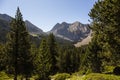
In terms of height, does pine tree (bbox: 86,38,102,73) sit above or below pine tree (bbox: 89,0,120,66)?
below

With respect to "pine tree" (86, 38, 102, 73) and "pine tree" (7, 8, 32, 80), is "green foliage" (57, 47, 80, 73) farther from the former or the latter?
"pine tree" (7, 8, 32, 80)

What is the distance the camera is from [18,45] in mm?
44531

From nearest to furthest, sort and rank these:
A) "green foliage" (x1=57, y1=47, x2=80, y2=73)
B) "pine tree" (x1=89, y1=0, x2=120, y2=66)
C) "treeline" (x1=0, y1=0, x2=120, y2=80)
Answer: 1. "pine tree" (x1=89, y1=0, x2=120, y2=66)
2. "treeline" (x1=0, y1=0, x2=120, y2=80)
3. "green foliage" (x1=57, y1=47, x2=80, y2=73)

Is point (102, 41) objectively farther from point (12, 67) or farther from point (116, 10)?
point (12, 67)

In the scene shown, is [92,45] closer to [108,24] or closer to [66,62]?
[108,24]

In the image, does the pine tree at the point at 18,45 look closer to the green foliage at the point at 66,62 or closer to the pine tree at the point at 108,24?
the pine tree at the point at 108,24

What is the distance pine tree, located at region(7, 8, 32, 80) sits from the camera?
144 ft

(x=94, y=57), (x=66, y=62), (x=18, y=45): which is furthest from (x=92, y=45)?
(x=66, y=62)

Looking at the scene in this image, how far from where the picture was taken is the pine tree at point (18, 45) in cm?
4388

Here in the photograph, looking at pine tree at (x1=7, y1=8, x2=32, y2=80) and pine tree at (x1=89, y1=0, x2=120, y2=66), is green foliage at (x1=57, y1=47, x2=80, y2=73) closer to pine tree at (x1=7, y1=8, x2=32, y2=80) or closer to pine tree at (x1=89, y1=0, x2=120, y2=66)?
pine tree at (x1=7, y1=8, x2=32, y2=80)

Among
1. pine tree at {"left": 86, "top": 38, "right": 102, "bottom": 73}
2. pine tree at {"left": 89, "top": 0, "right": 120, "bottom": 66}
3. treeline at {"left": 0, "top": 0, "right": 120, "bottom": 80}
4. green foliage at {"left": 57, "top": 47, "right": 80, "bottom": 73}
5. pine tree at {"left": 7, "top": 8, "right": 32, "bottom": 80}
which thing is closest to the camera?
pine tree at {"left": 89, "top": 0, "right": 120, "bottom": 66}

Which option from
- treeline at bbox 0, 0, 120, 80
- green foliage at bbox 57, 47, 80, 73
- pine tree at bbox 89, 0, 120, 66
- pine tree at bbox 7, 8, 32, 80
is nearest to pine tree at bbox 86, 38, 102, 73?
treeline at bbox 0, 0, 120, 80

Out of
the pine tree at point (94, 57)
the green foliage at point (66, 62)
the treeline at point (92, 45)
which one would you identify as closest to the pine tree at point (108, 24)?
the treeline at point (92, 45)

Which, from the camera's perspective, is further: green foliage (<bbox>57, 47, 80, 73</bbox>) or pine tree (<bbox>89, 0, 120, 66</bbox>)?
green foliage (<bbox>57, 47, 80, 73</bbox>)
